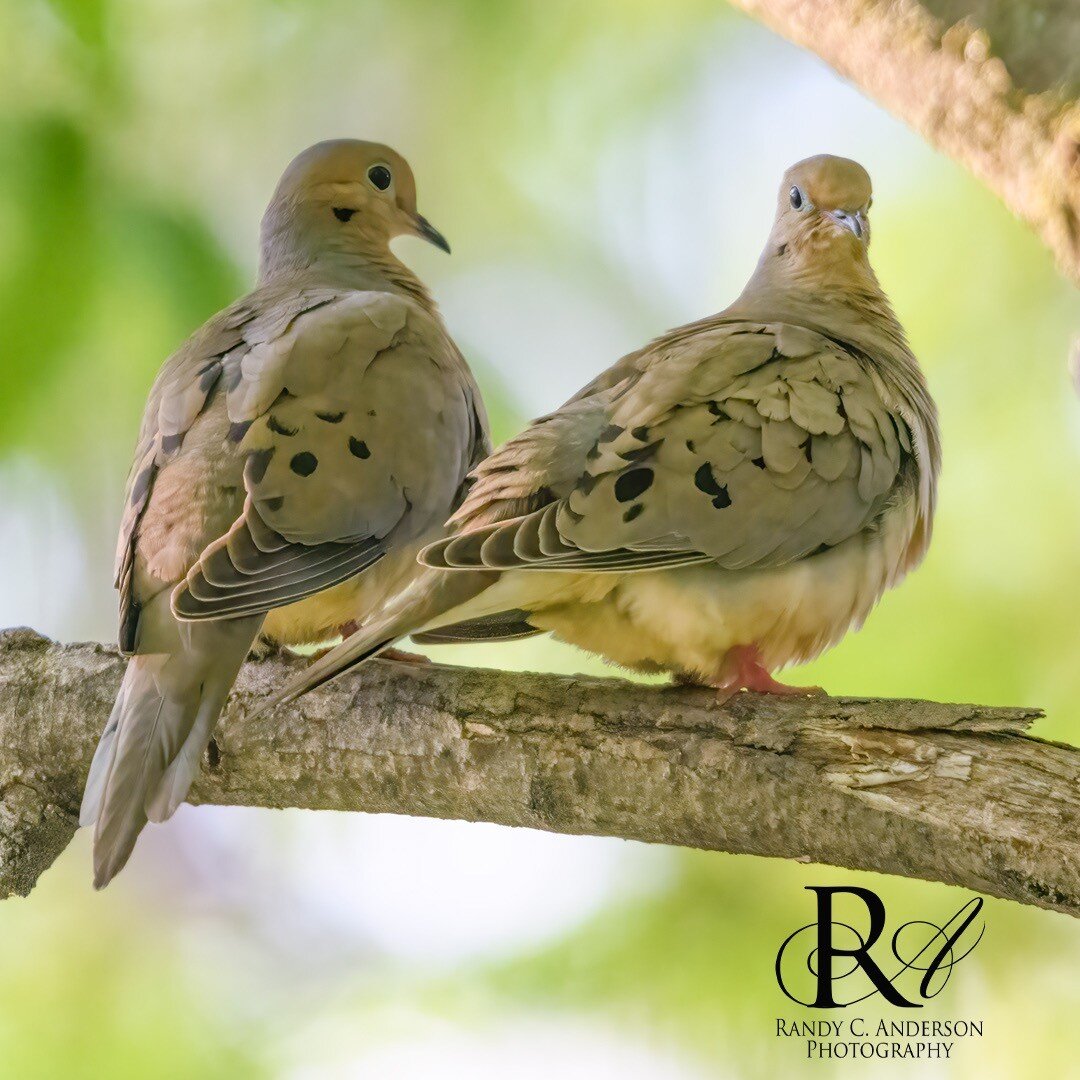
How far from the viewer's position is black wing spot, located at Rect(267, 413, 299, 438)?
238 cm

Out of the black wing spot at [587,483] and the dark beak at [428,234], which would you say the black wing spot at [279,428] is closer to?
the black wing spot at [587,483]

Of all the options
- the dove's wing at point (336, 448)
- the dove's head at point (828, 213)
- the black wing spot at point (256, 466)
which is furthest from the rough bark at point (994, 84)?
the black wing spot at point (256, 466)

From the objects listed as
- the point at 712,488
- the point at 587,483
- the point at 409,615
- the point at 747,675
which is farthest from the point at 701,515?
the point at 409,615

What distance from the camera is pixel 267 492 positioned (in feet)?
7.46

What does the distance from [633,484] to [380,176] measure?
131 centimetres

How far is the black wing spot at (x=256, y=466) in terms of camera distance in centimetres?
229

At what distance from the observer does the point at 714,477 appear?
215 centimetres

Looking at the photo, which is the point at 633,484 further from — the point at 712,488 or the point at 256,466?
the point at 256,466

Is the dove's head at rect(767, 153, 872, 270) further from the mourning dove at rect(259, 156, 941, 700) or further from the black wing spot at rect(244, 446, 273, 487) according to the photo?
the black wing spot at rect(244, 446, 273, 487)

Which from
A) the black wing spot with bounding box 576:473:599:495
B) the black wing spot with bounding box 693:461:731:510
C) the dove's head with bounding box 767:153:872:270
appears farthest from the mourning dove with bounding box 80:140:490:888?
the dove's head with bounding box 767:153:872:270

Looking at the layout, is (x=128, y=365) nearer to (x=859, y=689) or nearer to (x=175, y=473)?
(x=175, y=473)

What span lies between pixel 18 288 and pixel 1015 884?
101 inches

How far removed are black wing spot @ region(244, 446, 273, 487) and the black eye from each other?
986mm

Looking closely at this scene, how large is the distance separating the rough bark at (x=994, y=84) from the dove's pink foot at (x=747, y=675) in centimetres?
82
